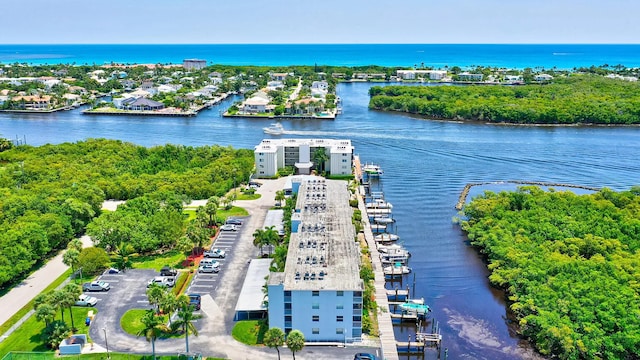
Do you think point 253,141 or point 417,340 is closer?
point 417,340

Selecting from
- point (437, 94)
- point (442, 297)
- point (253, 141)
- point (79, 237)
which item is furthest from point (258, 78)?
point (442, 297)

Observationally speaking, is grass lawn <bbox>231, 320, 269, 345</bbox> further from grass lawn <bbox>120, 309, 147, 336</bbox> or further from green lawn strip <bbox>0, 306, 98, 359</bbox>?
green lawn strip <bbox>0, 306, 98, 359</bbox>

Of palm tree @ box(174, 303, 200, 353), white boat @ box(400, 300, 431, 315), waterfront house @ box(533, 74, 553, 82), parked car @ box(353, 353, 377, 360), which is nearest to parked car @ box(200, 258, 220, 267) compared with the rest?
palm tree @ box(174, 303, 200, 353)

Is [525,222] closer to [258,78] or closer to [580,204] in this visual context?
[580,204]

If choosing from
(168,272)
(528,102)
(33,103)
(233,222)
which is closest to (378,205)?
(233,222)

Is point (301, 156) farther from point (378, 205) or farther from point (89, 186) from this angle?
point (89, 186)

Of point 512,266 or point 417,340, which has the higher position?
point 512,266
